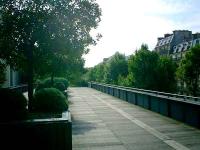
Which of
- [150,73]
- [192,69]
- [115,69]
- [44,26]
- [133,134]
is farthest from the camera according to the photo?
[115,69]

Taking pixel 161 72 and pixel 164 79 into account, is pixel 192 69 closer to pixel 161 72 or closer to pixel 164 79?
pixel 164 79

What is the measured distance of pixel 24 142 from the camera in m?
9.26

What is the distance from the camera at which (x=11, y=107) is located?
9.73 meters

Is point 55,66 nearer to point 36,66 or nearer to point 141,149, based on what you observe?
point 36,66

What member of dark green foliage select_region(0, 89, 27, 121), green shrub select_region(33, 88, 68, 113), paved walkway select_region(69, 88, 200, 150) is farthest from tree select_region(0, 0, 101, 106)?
dark green foliage select_region(0, 89, 27, 121)

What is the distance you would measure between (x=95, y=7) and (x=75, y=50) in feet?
8.06

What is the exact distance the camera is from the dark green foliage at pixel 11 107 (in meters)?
9.57

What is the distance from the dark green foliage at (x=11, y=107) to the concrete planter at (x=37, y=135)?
0.42m

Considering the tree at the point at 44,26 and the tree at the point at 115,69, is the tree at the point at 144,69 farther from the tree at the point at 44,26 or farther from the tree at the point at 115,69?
the tree at the point at 44,26

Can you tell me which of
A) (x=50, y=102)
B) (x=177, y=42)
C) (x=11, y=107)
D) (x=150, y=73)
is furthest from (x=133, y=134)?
(x=177, y=42)

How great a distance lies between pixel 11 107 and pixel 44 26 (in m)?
7.74

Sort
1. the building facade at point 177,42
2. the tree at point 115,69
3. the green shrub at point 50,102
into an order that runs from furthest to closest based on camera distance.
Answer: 1. the building facade at point 177,42
2. the tree at point 115,69
3. the green shrub at point 50,102

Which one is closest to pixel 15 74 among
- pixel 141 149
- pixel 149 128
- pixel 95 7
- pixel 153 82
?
pixel 153 82

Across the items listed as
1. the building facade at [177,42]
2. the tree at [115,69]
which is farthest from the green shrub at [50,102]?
the building facade at [177,42]
